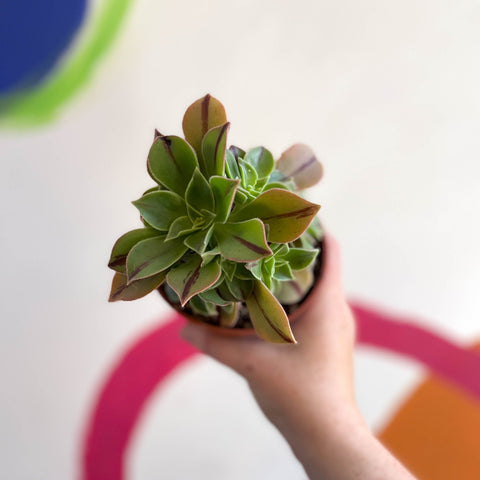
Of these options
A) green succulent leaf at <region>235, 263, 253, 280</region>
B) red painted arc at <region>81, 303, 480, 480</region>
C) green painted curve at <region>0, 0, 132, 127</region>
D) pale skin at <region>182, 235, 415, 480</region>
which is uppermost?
green painted curve at <region>0, 0, 132, 127</region>

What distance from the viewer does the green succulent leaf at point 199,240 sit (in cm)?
47

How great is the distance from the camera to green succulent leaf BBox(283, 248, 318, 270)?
0.53 meters

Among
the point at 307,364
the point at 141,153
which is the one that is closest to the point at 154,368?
the point at 141,153

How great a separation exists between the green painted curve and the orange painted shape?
911 millimetres

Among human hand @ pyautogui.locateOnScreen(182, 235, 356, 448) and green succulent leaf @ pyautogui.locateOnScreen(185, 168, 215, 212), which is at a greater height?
green succulent leaf @ pyautogui.locateOnScreen(185, 168, 215, 212)

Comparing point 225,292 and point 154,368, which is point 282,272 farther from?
point 154,368

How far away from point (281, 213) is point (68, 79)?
0.71 meters

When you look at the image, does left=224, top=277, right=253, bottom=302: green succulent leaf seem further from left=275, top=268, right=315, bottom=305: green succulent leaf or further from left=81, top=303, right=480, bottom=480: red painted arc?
left=81, top=303, right=480, bottom=480: red painted arc

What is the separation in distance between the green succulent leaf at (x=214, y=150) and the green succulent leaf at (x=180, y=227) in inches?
1.8

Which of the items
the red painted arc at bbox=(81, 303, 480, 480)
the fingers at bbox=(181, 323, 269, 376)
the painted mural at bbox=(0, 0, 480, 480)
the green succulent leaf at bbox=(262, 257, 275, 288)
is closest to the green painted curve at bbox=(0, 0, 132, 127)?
the painted mural at bbox=(0, 0, 480, 480)

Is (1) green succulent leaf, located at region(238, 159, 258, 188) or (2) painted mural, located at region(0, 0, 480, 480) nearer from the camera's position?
(1) green succulent leaf, located at region(238, 159, 258, 188)

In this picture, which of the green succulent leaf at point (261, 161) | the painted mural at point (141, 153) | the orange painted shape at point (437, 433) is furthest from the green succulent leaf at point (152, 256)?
the orange painted shape at point (437, 433)

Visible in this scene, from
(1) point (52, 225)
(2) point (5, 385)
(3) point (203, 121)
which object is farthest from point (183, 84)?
(2) point (5, 385)

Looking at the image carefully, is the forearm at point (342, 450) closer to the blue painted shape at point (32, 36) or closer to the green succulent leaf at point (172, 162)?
the green succulent leaf at point (172, 162)
